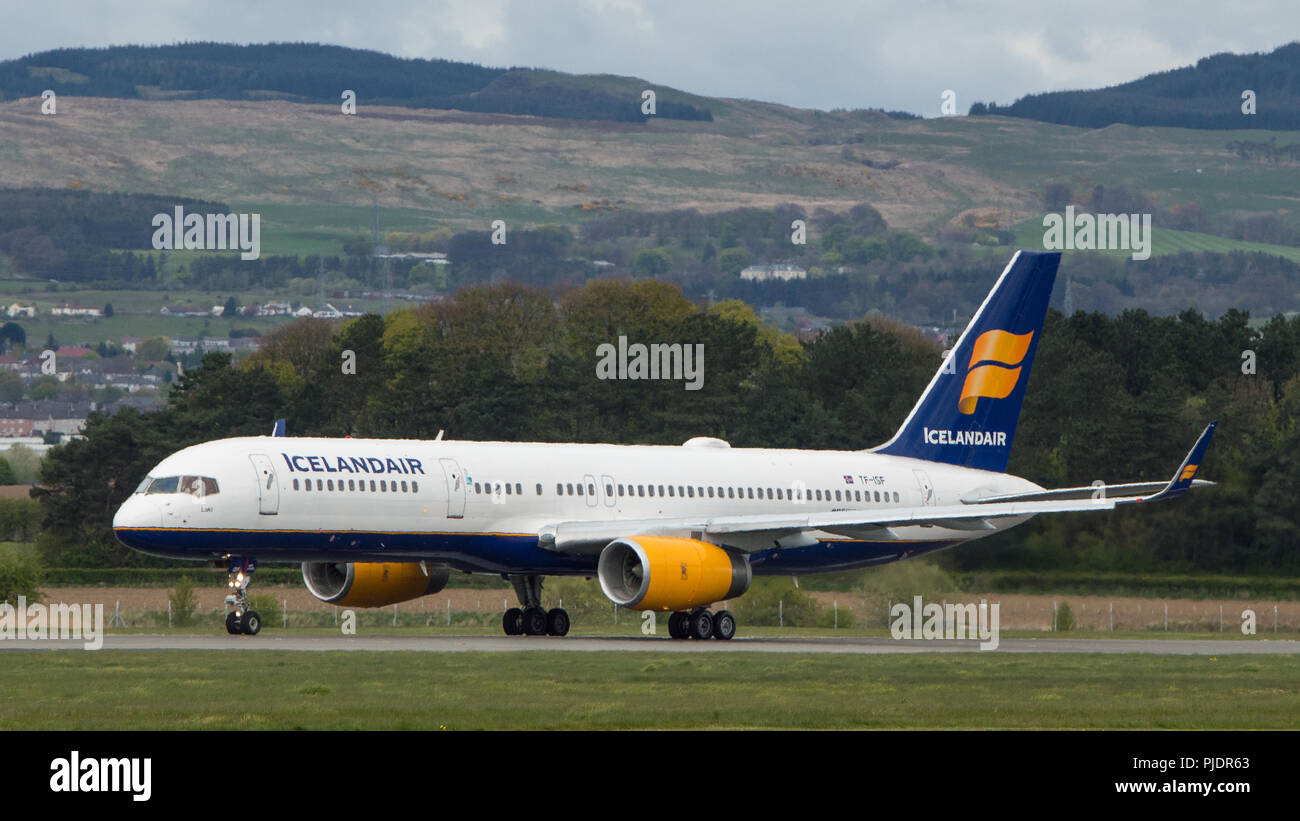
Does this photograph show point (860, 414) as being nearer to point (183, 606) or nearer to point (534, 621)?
point (183, 606)

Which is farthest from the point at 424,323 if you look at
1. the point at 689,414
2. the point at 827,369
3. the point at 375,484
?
the point at 375,484

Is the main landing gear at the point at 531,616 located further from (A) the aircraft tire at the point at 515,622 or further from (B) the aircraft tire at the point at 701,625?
(B) the aircraft tire at the point at 701,625

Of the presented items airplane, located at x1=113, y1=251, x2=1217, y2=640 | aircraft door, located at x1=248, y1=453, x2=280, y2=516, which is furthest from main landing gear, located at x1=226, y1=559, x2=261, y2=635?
aircraft door, located at x1=248, y1=453, x2=280, y2=516

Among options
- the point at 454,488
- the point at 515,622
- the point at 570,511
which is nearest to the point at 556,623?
the point at 515,622

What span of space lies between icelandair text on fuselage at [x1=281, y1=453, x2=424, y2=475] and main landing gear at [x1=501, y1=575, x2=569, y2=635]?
5.24 m

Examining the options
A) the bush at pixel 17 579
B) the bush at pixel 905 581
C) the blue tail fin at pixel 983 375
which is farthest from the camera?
the bush at pixel 905 581

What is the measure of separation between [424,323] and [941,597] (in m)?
131

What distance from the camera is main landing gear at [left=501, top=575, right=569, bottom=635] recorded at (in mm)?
50375

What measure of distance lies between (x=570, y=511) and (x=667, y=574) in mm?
4416

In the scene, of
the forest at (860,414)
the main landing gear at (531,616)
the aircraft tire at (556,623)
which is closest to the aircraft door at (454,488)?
the main landing gear at (531,616)

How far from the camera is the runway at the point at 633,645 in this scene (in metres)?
41.3

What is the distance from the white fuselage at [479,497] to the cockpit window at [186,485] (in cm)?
4

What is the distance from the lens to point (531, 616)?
50469mm
